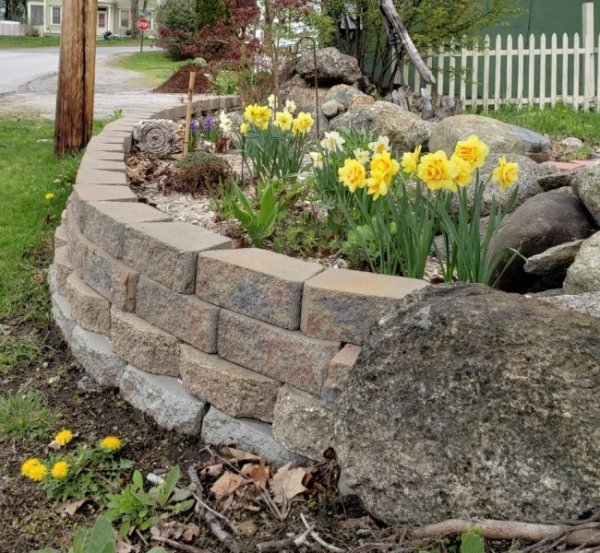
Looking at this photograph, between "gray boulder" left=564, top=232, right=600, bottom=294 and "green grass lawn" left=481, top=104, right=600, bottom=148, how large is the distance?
5132mm

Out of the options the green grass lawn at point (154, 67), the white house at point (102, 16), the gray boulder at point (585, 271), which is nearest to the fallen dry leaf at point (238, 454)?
the gray boulder at point (585, 271)

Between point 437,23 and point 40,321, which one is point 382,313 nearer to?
point 40,321

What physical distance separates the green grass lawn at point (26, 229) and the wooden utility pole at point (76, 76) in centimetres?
24

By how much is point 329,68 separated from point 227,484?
6.79 m

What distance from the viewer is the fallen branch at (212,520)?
2.37m

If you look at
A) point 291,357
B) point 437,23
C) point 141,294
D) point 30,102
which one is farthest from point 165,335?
point 30,102

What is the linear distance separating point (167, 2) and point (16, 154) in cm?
2365

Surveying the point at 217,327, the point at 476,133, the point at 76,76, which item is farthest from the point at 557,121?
the point at 217,327

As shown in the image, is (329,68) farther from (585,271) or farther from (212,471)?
(212,471)

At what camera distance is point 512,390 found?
6.63ft

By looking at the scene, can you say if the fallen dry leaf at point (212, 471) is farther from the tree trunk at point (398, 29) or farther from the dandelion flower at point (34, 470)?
the tree trunk at point (398, 29)

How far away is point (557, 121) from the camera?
28.1 ft

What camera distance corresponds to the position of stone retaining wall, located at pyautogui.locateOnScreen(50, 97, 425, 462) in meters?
2.59

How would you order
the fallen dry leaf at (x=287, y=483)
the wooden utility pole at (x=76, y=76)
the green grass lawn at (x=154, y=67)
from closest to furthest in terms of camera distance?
the fallen dry leaf at (x=287, y=483), the wooden utility pole at (x=76, y=76), the green grass lawn at (x=154, y=67)
